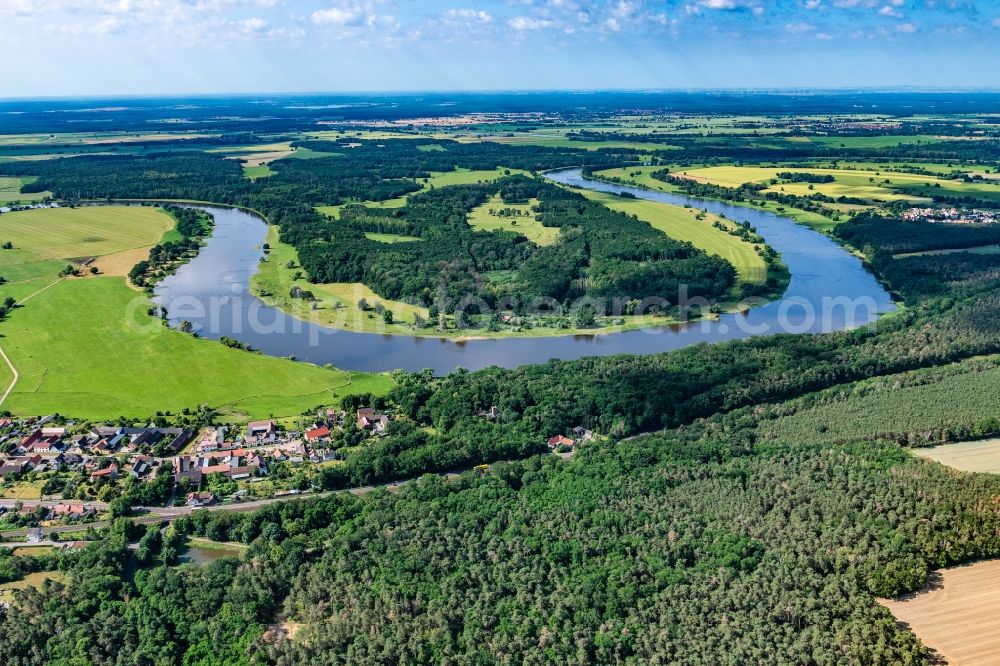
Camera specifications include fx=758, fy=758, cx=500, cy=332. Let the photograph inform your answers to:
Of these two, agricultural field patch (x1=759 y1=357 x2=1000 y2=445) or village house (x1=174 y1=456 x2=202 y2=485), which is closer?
village house (x1=174 y1=456 x2=202 y2=485)

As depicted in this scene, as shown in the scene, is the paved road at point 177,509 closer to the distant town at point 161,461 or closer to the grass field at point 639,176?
the distant town at point 161,461

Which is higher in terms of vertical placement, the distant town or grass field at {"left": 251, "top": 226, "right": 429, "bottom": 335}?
grass field at {"left": 251, "top": 226, "right": 429, "bottom": 335}

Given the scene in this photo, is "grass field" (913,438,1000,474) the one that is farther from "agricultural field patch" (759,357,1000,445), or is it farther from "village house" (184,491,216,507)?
"village house" (184,491,216,507)

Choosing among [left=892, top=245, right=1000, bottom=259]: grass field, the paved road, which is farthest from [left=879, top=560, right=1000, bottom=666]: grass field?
[left=892, top=245, right=1000, bottom=259]: grass field

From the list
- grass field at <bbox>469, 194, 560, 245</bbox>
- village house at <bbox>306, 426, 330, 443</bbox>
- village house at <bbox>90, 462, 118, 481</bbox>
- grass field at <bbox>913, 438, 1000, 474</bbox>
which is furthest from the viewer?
grass field at <bbox>469, 194, 560, 245</bbox>

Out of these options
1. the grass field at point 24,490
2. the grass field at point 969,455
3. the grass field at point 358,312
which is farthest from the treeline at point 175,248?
the grass field at point 969,455
